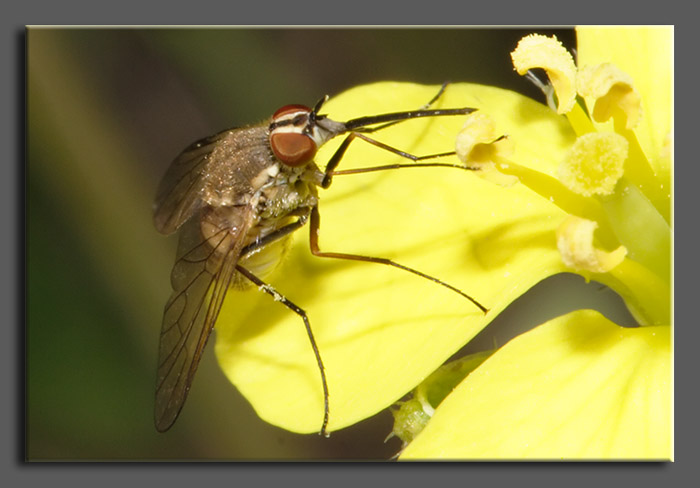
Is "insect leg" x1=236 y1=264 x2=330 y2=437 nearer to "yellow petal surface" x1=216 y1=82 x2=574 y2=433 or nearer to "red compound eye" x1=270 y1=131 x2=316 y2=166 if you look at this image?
"yellow petal surface" x1=216 y1=82 x2=574 y2=433

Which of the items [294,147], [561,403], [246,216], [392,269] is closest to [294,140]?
[294,147]

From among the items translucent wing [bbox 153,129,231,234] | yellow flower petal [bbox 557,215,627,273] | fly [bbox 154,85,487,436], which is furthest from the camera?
translucent wing [bbox 153,129,231,234]

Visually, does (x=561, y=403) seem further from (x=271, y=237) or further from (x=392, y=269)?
(x=271, y=237)

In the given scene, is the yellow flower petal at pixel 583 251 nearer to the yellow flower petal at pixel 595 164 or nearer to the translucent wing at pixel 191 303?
the yellow flower petal at pixel 595 164

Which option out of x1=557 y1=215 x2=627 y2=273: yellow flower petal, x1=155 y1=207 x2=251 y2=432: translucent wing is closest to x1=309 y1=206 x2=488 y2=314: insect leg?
x1=155 y1=207 x2=251 y2=432: translucent wing

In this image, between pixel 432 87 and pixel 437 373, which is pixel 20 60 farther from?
pixel 437 373

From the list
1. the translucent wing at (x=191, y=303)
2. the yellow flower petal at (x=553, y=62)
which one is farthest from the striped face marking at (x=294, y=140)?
the yellow flower petal at (x=553, y=62)
